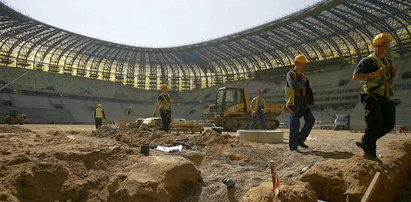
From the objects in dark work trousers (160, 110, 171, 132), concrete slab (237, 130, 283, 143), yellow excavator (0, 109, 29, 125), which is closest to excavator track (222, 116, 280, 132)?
dark work trousers (160, 110, 171, 132)

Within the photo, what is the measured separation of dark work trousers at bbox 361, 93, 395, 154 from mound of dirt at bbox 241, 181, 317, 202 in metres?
1.53

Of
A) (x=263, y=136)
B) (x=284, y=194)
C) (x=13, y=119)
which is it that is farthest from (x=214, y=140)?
(x=13, y=119)

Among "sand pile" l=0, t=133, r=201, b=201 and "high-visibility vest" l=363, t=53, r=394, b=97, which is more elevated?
"high-visibility vest" l=363, t=53, r=394, b=97

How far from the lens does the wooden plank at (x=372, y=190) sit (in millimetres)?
2453

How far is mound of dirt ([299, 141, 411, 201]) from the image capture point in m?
2.82

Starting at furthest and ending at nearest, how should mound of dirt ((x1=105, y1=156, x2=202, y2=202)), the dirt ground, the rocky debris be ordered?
the rocky debris → the dirt ground → mound of dirt ((x1=105, y1=156, x2=202, y2=202))

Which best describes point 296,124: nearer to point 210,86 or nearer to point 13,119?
point 13,119

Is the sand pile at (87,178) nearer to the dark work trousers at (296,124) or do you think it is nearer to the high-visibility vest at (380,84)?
the dark work trousers at (296,124)

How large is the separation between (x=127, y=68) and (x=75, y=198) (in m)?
57.4

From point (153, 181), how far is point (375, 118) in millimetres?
2888

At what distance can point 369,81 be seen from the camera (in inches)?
152

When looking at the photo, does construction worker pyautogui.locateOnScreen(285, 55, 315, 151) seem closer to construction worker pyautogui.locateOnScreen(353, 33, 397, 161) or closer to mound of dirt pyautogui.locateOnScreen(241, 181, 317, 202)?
construction worker pyautogui.locateOnScreen(353, 33, 397, 161)

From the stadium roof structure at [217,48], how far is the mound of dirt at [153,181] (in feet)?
94.8

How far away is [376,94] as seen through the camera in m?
3.80
